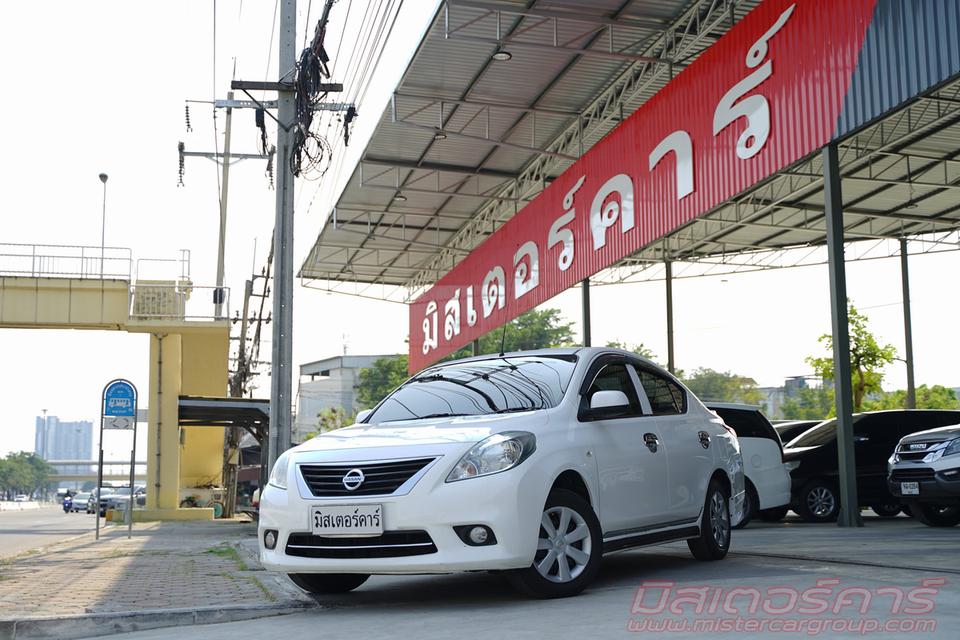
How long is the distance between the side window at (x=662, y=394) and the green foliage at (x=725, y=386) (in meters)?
51.3

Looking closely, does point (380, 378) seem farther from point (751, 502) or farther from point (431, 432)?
point (431, 432)

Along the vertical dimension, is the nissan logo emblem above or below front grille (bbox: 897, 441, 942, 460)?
above

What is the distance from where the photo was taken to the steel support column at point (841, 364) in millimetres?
12383

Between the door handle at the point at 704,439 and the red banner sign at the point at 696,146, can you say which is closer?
the door handle at the point at 704,439

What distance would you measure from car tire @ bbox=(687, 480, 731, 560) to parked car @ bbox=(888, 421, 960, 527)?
4.13 m

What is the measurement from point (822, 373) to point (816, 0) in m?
22.5

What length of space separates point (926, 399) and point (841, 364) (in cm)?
3685

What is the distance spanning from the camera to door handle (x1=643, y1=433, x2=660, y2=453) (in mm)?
7555

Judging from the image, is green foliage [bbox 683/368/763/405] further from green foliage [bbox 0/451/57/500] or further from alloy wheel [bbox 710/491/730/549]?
green foliage [bbox 0/451/57/500]

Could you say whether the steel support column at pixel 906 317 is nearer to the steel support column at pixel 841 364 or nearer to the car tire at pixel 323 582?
the steel support column at pixel 841 364

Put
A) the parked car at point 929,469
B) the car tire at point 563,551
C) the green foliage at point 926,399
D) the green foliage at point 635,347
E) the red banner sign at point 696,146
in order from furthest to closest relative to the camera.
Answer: the green foliage at point 635,347 < the green foliage at point 926,399 < the red banner sign at point 696,146 < the parked car at point 929,469 < the car tire at point 563,551

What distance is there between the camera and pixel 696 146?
1603 centimetres

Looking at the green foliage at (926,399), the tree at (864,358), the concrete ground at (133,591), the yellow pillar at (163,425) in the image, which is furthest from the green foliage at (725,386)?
the concrete ground at (133,591)

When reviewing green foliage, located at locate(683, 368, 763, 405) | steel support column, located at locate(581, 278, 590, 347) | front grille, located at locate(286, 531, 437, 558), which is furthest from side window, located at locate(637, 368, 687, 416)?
green foliage, located at locate(683, 368, 763, 405)
